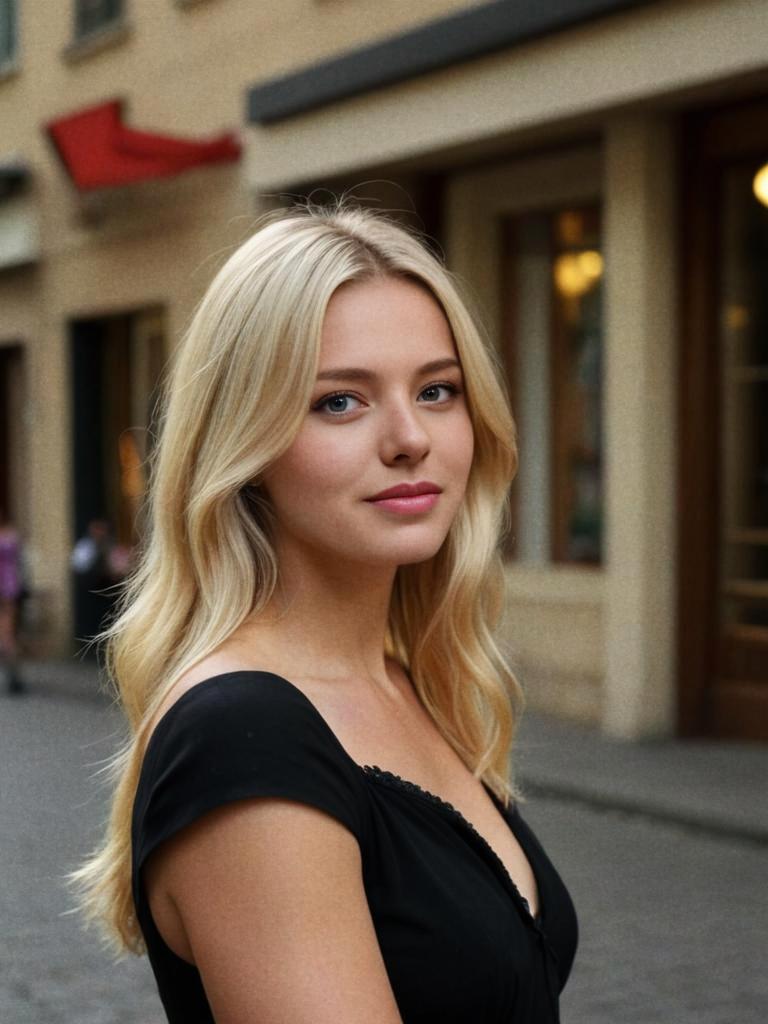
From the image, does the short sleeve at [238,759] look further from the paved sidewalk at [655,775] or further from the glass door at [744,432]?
the glass door at [744,432]

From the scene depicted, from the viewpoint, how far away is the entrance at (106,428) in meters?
16.8

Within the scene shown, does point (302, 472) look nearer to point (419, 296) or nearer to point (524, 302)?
point (419, 296)

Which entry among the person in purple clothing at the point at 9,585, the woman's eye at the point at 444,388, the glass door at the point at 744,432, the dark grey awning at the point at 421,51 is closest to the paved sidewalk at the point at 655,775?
the glass door at the point at 744,432

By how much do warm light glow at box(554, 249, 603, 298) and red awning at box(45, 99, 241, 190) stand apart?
3.15m

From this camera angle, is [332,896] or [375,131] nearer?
[332,896]

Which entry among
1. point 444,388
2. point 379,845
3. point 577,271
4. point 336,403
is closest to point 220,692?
point 379,845

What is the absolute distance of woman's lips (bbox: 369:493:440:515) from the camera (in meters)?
1.73

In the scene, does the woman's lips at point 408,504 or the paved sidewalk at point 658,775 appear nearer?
the woman's lips at point 408,504

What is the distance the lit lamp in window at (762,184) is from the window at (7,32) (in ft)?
33.3

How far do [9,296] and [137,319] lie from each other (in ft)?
7.44

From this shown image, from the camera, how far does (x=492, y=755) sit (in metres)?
2.15

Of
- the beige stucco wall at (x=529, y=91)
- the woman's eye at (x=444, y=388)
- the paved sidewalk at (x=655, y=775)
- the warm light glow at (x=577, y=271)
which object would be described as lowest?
the paved sidewalk at (x=655, y=775)

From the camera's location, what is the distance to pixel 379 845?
5.25ft

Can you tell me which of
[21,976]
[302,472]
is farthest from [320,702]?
[21,976]
